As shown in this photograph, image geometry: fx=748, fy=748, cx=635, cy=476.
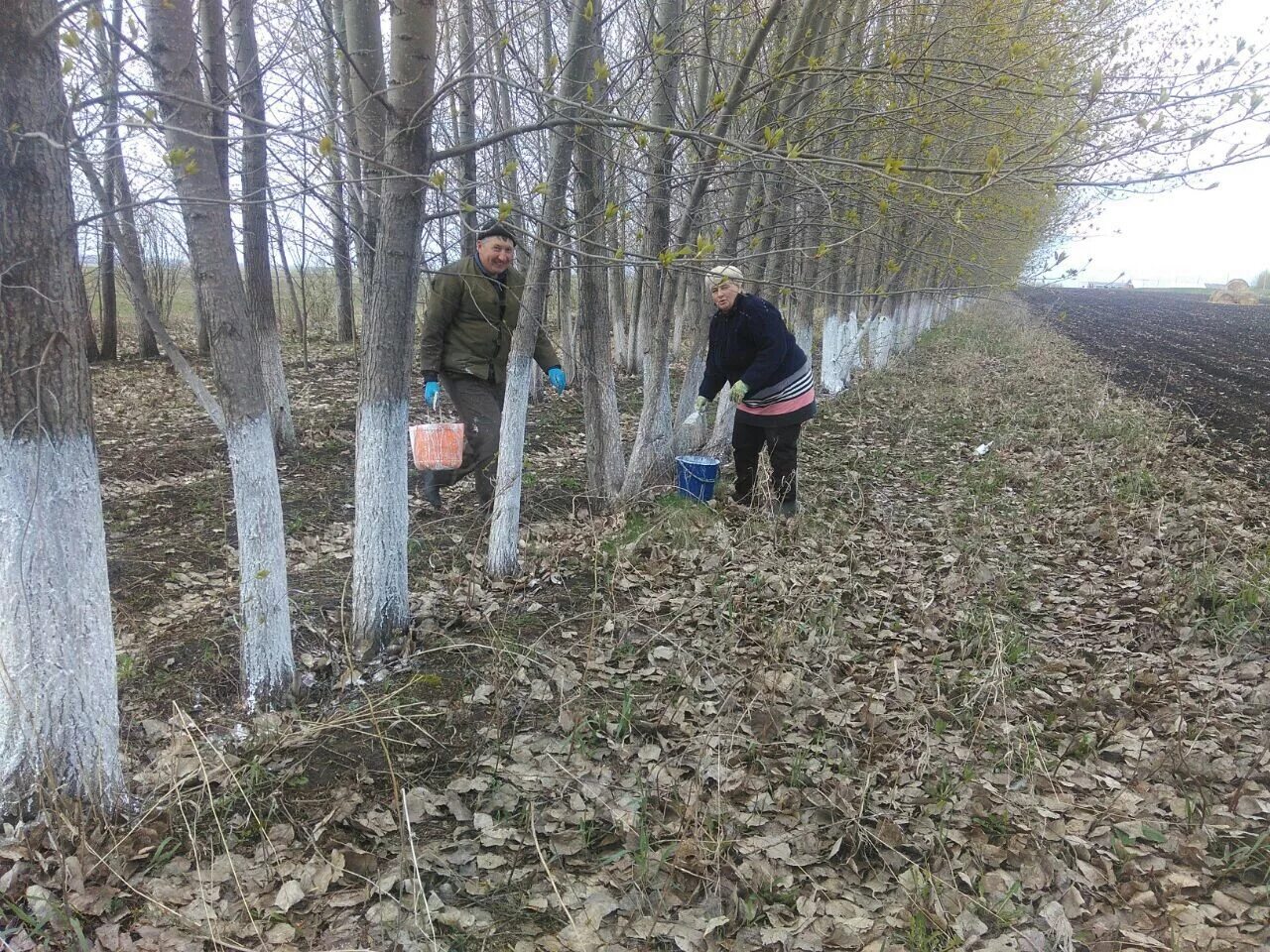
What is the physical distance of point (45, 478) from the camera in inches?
84.9

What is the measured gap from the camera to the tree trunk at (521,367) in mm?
4223

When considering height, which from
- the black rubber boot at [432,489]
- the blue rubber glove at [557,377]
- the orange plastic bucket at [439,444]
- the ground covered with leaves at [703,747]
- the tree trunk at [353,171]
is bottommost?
the ground covered with leaves at [703,747]

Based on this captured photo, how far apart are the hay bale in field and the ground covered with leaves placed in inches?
2205

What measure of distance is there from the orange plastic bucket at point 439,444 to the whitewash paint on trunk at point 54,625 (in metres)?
2.60

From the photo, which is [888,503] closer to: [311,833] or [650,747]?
[650,747]

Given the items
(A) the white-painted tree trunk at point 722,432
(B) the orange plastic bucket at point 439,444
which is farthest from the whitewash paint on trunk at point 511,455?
(A) the white-painted tree trunk at point 722,432

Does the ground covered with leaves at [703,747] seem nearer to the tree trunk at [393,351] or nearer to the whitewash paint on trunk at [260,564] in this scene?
the whitewash paint on trunk at [260,564]

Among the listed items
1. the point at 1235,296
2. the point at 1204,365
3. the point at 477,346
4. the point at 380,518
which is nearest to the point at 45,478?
the point at 380,518

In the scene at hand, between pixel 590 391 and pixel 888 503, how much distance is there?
2834 millimetres

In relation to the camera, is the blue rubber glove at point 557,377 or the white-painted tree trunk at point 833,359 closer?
the blue rubber glove at point 557,377

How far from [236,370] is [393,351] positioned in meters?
0.70

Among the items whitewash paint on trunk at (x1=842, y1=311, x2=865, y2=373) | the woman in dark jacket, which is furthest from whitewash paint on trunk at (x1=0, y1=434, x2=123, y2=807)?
whitewash paint on trunk at (x1=842, y1=311, x2=865, y2=373)

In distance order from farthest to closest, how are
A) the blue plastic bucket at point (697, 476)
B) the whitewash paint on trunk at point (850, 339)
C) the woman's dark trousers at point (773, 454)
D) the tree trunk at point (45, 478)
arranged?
1. the whitewash paint on trunk at point (850, 339)
2. the blue plastic bucket at point (697, 476)
3. the woman's dark trousers at point (773, 454)
4. the tree trunk at point (45, 478)

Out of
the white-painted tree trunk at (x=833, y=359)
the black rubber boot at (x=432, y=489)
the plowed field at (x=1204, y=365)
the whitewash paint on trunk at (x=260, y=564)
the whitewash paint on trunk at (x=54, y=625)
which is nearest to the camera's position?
the whitewash paint on trunk at (x=54, y=625)
